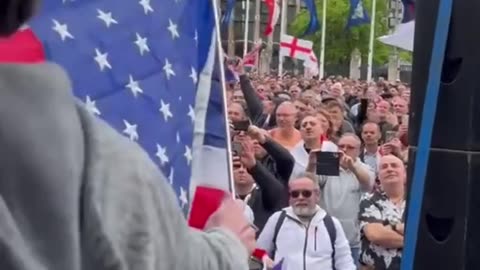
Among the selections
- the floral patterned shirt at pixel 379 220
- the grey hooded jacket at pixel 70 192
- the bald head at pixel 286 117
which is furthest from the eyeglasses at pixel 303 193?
the grey hooded jacket at pixel 70 192

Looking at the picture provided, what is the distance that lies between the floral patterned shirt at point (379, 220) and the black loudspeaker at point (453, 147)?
6.84 ft

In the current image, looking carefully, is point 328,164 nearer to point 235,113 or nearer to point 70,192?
point 235,113

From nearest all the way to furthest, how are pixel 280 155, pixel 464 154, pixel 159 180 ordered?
pixel 159 180 < pixel 464 154 < pixel 280 155

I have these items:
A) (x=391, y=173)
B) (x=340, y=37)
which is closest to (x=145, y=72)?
(x=391, y=173)

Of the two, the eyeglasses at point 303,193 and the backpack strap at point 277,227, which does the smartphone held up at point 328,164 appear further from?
the backpack strap at point 277,227

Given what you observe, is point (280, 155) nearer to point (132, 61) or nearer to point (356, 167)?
point (356, 167)

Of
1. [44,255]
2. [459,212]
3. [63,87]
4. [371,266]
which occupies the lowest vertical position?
[371,266]

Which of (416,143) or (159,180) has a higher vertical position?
(159,180)

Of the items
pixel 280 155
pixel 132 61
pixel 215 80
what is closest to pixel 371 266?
pixel 280 155

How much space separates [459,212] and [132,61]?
2224mm

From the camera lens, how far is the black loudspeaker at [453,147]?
491 centimetres

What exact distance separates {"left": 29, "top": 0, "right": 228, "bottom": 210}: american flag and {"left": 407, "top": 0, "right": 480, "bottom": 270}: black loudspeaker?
156 centimetres

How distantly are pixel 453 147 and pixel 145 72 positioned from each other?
Result: 208cm

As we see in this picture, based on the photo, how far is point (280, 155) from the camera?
360 inches
